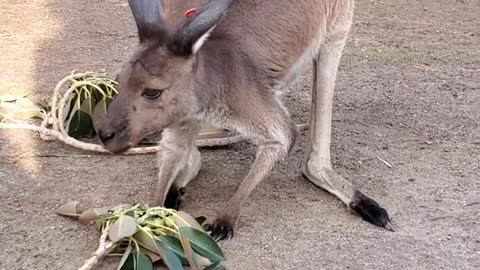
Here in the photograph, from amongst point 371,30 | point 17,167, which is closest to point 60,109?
point 17,167

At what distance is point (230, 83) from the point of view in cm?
314

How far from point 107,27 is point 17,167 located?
195cm

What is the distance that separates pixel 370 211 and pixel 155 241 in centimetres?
83

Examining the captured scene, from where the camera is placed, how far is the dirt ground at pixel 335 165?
3.02 m

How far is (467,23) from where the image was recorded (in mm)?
5512

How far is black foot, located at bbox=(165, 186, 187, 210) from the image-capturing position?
10.8 ft

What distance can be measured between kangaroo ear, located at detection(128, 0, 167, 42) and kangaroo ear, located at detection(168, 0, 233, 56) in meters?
0.06

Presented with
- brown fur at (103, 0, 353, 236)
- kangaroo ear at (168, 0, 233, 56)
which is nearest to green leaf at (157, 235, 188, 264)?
brown fur at (103, 0, 353, 236)

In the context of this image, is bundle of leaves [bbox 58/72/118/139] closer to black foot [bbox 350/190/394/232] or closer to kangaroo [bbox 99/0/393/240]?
kangaroo [bbox 99/0/393/240]

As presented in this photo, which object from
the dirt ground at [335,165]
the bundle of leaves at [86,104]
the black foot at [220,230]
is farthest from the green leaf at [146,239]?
the bundle of leaves at [86,104]

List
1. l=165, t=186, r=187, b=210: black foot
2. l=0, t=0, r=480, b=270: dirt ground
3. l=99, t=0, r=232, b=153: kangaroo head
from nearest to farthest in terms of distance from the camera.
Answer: l=99, t=0, r=232, b=153: kangaroo head
l=0, t=0, r=480, b=270: dirt ground
l=165, t=186, r=187, b=210: black foot

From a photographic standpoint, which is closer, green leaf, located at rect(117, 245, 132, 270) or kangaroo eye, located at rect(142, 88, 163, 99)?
green leaf, located at rect(117, 245, 132, 270)

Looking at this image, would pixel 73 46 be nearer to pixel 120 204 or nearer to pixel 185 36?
pixel 120 204

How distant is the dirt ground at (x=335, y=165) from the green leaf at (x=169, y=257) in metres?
0.19
